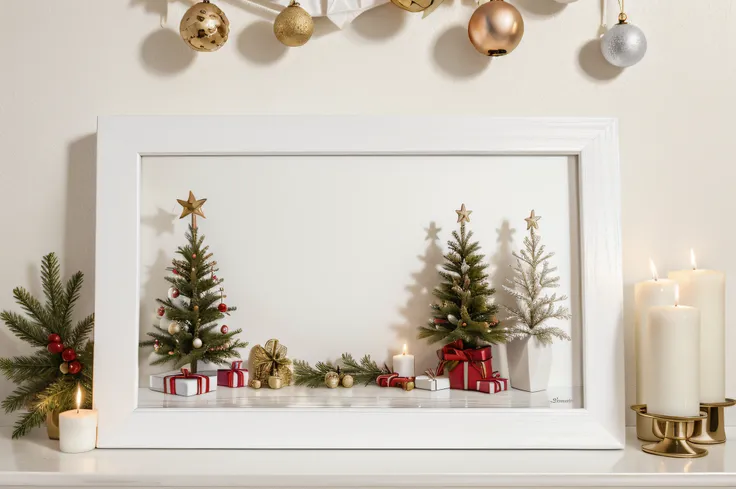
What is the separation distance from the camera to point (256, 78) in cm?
112

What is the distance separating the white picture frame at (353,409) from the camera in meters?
1.00

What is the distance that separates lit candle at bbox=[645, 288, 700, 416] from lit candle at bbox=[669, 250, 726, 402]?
0.30 ft

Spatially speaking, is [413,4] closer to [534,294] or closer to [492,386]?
[534,294]

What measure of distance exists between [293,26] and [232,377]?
23.0 inches

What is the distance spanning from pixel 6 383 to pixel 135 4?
0.70 m

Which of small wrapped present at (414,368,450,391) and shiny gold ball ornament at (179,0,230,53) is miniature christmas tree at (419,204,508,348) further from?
shiny gold ball ornament at (179,0,230,53)

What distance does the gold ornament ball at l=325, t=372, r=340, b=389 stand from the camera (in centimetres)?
104

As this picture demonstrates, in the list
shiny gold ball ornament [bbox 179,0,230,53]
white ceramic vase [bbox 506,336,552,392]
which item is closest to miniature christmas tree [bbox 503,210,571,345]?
white ceramic vase [bbox 506,336,552,392]

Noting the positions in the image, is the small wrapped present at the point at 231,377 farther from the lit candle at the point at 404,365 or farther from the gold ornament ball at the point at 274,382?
the lit candle at the point at 404,365

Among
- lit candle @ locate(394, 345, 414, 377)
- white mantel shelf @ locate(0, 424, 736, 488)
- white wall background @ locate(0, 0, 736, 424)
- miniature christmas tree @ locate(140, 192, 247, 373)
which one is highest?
white wall background @ locate(0, 0, 736, 424)

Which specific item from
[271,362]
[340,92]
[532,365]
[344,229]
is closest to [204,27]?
[340,92]

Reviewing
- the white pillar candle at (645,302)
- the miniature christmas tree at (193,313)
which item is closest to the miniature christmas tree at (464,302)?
the white pillar candle at (645,302)

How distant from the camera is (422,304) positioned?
108cm

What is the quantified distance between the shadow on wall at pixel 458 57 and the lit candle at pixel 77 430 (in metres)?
0.81
